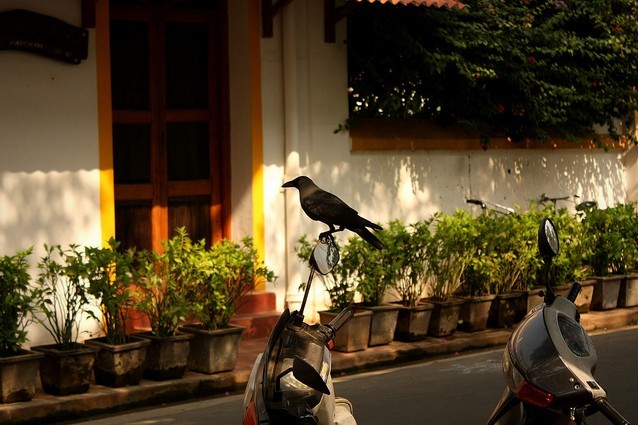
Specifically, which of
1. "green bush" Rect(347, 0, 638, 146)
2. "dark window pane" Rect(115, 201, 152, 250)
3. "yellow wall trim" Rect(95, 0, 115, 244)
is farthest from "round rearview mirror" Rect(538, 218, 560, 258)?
"green bush" Rect(347, 0, 638, 146)

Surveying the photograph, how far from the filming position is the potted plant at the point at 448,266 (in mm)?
11164

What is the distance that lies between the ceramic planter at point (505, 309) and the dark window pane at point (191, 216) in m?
2.99

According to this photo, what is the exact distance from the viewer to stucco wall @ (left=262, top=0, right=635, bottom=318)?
1133 centimetres

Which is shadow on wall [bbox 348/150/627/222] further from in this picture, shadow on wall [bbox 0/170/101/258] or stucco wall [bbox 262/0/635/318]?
shadow on wall [bbox 0/170/101/258]

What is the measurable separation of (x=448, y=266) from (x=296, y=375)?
7286 mm

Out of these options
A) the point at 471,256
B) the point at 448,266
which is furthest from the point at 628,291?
the point at 448,266

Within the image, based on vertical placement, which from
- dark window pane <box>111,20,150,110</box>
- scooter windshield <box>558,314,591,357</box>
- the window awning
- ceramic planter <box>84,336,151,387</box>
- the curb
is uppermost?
the window awning

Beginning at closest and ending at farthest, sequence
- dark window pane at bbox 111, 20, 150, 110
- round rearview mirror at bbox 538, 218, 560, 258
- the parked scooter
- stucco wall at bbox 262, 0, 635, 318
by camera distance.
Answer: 1. the parked scooter
2. round rearview mirror at bbox 538, 218, 560, 258
3. dark window pane at bbox 111, 20, 150, 110
4. stucco wall at bbox 262, 0, 635, 318

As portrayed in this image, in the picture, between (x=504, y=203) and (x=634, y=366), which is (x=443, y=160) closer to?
(x=504, y=203)

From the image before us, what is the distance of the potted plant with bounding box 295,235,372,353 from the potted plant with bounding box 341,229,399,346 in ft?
0.26

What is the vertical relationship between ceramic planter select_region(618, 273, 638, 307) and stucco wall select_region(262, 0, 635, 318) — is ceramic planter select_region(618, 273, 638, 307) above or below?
below

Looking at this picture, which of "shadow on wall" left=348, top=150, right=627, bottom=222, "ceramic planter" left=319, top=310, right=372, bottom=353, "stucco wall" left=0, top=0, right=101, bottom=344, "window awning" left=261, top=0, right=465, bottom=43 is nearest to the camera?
"stucco wall" left=0, top=0, right=101, bottom=344

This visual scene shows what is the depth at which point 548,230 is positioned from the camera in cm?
471

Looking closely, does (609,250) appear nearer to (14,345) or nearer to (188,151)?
(188,151)
